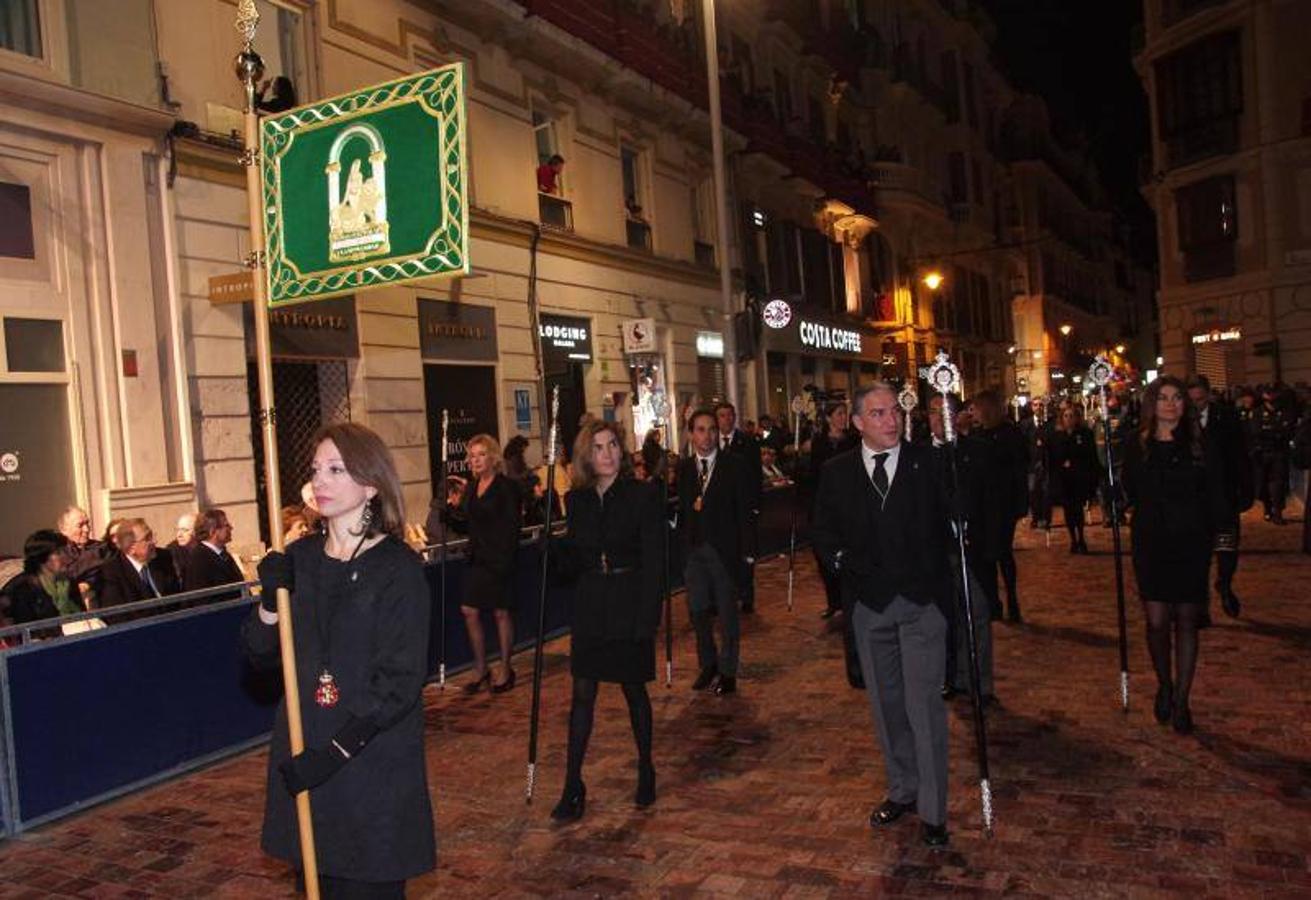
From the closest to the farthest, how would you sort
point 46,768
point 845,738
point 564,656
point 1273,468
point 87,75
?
point 46,768 → point 845,738 → point 564,656 → point 87,75 → point 1273,468

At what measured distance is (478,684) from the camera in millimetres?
8328

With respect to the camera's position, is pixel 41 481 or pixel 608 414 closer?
pixel 41 481

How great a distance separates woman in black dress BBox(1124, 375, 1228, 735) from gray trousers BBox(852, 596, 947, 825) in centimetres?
186

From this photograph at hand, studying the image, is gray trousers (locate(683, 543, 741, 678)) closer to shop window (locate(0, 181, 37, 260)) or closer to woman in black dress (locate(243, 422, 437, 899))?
woman in black dress (locate(243, 422, 437, 899))

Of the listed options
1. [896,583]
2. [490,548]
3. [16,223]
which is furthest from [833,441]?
[16,223]

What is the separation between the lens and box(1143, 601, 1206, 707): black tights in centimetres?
595

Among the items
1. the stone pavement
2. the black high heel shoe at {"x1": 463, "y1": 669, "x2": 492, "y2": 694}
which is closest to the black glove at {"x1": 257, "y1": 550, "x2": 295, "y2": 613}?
the stone pavement

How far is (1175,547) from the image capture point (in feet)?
19.3

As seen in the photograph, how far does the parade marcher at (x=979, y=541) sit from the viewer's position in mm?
6930

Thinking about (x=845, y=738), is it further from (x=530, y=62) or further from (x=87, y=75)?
(x=530, y=62)

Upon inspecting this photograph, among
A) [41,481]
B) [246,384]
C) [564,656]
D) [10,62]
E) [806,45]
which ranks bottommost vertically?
[564,656]

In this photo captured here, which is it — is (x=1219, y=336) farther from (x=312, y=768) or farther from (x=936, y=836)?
(x=312, y=768)

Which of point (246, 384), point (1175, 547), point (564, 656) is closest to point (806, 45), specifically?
point (246, 384)

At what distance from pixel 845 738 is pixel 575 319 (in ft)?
43.1
